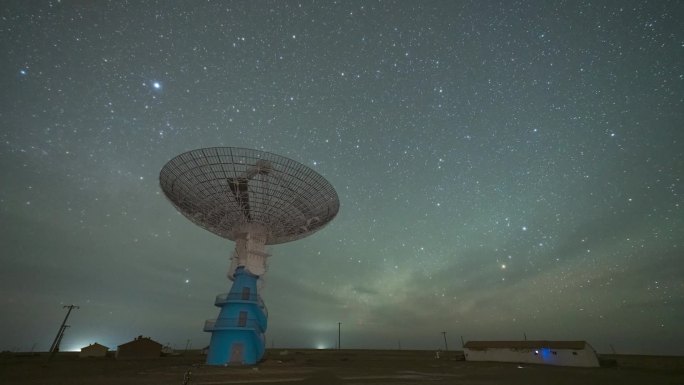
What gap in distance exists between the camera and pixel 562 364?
3712 centimetres

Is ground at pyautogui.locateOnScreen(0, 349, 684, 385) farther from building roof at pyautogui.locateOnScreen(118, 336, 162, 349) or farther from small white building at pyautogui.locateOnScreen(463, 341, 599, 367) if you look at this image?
building roof at pyautogui.locateOnScreen(118, 336, 162, 349)

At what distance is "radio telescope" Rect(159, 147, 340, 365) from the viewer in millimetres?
27688

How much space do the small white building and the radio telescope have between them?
31404 millimetres

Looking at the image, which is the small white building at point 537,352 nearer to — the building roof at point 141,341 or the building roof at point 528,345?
the building roof at point 528,345

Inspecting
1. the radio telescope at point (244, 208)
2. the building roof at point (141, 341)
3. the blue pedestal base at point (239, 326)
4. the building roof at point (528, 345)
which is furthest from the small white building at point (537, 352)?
the building roof at point (141, 341)

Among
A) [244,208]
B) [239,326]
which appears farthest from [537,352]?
[244,208]

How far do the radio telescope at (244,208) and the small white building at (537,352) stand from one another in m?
31.4

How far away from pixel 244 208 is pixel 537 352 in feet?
131

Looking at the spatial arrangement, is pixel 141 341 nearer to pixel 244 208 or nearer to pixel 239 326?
pixel 239 326

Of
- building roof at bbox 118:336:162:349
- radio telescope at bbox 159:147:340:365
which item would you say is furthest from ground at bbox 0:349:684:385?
building roof at bbox 118:336:162:349

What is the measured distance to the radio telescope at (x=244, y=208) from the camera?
2769 centimetres

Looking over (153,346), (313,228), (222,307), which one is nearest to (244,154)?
(313,228)

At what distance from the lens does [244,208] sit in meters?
31.7

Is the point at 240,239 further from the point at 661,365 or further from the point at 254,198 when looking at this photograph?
the point at 661,365
